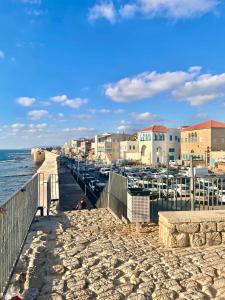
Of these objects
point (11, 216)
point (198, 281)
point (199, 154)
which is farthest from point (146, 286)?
point (199, 154)

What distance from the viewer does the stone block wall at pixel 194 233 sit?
22.0 feet

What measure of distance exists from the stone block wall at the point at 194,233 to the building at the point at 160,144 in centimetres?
6936

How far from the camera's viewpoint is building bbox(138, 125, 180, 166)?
77.2 m

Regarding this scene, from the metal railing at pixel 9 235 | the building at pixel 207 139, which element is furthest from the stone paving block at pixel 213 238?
the building at pixel 207 139

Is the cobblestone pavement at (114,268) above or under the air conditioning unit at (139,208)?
under

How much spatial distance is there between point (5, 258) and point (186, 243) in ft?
12.4

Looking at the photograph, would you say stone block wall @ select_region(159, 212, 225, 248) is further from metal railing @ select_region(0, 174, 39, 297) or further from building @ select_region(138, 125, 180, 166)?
building @ select_region(138, 125, 180, 166)

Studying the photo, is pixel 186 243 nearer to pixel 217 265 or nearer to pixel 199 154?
pixel 217 265

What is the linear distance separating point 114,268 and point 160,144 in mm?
73107

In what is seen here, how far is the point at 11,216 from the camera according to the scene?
546 centimetres

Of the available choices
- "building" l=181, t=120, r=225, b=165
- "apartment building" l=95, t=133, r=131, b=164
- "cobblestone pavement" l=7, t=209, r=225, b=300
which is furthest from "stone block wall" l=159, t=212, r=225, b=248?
"apartment building" l=95, t=133, r=131, b=164

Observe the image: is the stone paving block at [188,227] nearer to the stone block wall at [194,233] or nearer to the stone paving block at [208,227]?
the stone block wall at [194,233]

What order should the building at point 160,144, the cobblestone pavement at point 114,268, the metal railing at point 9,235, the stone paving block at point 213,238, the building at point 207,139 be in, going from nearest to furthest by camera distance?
the metal railing at point 9,235
the cobblestone pavement at point 114,268
the stone paving block at point 213,238
the building at point 207,139
the building at point 160,144

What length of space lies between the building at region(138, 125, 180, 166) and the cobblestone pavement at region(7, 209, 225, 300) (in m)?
69.2
